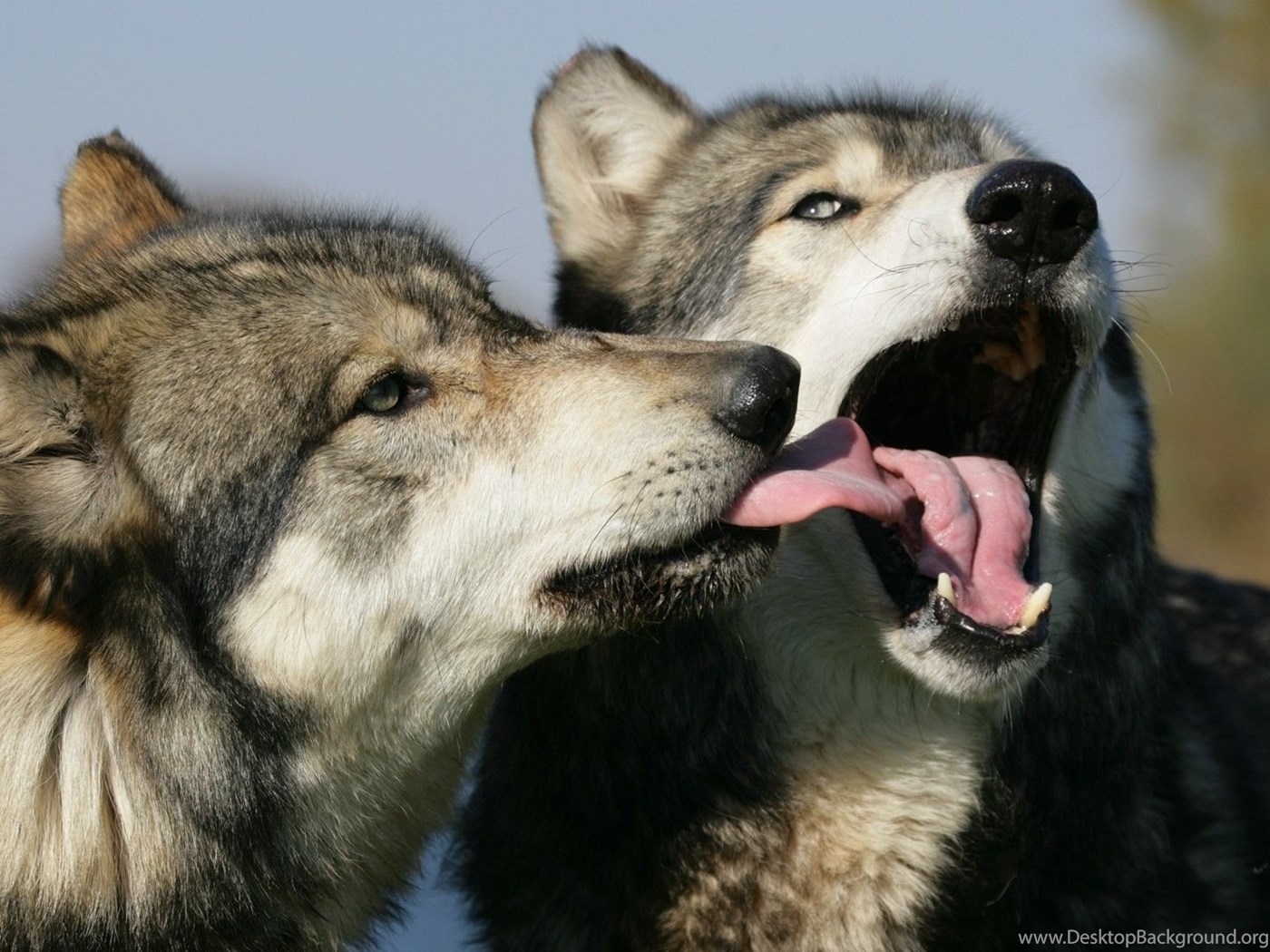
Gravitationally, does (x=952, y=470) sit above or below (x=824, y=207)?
below

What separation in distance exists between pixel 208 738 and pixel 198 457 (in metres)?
0.57

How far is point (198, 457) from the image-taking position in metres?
2.93

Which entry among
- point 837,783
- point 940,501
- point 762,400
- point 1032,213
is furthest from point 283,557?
point 1032,213

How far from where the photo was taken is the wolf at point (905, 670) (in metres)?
3.33

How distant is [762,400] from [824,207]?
1.05 metres

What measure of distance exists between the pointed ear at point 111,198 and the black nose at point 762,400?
179 cm

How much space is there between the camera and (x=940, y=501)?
3.43m

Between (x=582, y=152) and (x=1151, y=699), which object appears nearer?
(x=1151, y=699)

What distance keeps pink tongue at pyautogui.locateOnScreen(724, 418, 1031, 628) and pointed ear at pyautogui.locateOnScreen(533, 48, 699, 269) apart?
1.39 metres

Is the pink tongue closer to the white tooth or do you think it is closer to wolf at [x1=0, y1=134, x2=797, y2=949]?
the white tooth

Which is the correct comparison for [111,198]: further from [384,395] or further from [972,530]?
[972,530]

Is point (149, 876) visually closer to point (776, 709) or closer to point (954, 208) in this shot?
point (776, 709)

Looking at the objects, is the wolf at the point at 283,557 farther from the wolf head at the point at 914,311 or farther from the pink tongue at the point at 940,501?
the wolf head at the point at 914,311

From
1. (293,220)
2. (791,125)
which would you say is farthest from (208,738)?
(791,125)
